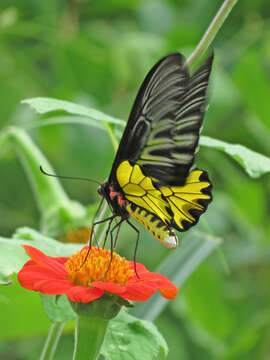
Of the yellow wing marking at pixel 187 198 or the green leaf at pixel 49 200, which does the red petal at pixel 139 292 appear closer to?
the yellow wing marking at pixel 187 198

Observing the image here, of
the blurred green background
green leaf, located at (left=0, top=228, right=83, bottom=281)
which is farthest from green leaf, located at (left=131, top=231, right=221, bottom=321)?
the blurred green background

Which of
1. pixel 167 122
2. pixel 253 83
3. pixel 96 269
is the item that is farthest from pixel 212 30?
pixel 253 83

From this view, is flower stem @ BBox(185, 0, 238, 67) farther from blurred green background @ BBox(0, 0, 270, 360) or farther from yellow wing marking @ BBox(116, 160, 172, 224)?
blurred green background @ BBox(0, 0, 270, 360)

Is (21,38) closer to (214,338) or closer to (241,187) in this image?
(241,187)

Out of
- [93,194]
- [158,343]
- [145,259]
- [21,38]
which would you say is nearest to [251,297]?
[145,259]

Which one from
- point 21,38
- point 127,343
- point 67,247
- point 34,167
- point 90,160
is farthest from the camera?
point 21,38

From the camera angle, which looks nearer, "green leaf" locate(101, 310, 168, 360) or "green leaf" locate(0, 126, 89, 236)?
"green leaf" locate(101, 310, 168, 360)
